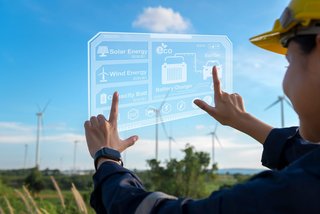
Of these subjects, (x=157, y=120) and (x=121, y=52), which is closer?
(x=121, y=52)

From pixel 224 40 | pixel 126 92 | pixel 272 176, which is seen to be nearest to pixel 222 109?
pixel 126 92

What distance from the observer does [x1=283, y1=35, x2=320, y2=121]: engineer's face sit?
4.55 ft

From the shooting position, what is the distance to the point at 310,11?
143 cm

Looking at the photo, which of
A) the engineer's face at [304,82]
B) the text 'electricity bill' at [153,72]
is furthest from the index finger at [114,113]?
the engineer's face at [304,82]

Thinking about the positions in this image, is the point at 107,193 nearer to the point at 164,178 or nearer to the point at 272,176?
the point at 272,176

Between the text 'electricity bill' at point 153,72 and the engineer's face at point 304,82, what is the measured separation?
107 cm

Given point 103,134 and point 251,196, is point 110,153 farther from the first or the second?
point 251,196

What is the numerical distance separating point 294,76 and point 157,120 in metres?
1.34

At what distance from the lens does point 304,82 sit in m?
1.40

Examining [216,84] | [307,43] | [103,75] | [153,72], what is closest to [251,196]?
[307,43]

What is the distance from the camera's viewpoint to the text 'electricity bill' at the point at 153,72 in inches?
91.7

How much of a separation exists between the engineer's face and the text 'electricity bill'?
107 centimetres

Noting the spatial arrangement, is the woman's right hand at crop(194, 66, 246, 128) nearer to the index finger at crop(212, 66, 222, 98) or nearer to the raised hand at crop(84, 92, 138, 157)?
the index finger at crop(212, 66, 222, 98)

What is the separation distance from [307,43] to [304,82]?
14 cm
